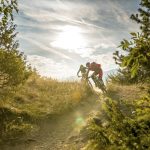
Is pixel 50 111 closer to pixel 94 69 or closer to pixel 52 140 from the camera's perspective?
pixel 52 140

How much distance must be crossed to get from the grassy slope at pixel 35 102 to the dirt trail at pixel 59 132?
48cm

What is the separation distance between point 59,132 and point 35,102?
11.9 ft

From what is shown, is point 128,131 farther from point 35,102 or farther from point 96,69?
point 96,69

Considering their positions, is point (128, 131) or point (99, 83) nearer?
point (128, 131)

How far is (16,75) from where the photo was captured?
1532 centimetres

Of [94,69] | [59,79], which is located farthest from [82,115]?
[59,79]

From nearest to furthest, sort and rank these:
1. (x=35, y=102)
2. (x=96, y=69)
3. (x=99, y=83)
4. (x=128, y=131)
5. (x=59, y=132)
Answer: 1. (x=128, y=131)
2. (x=59, y=132)
3. (x=35, y=102)
4. (x=99, y=83)
5. (x=96, y=69)

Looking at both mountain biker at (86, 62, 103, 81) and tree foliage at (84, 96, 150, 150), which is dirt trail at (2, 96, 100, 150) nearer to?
mountain biker at (86, 62, 103, 81)

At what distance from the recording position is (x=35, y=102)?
57.4ft

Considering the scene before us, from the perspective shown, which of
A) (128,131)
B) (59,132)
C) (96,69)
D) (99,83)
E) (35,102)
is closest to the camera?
(128,131)

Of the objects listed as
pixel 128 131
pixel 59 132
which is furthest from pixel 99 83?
pixel 128 131

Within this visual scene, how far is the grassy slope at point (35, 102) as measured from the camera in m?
13.7

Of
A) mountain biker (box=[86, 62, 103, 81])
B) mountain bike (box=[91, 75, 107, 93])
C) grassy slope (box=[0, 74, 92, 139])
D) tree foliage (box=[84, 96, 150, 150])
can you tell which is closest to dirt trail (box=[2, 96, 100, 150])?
grassy slope (box=[0, 74, 92, 139])

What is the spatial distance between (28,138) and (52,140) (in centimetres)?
101
